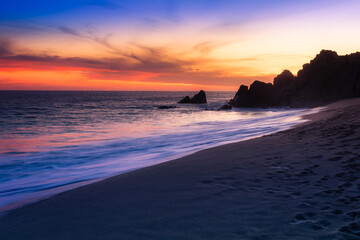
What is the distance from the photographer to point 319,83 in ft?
111

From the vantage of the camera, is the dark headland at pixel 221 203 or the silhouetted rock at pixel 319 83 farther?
the silhouetted rock at pixel 319 83

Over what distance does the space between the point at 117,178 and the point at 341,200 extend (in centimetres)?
406

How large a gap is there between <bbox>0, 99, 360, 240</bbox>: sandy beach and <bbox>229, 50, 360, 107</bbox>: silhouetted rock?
31.3 meters

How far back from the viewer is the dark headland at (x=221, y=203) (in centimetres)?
260

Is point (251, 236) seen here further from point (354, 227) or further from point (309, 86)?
point (309, 86)

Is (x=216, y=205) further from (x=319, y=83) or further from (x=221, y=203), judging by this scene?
(x=319, y=83)

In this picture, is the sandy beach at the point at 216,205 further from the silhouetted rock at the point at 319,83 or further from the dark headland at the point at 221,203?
the silhouetted rock at the point at 319,83

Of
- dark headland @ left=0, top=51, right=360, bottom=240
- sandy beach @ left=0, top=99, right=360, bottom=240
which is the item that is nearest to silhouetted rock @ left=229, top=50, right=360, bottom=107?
dark headland @ left=0, top=51, right=360, bottom=240

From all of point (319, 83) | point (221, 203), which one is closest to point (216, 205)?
point (221, 203)

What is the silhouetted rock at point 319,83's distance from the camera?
30.9 meters

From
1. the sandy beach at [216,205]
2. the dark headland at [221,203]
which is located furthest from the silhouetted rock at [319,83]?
the sandy beach at [216,205]

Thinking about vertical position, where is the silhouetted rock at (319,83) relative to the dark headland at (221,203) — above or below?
above

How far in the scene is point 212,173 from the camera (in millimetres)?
4766

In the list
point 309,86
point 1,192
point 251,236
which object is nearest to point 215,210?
point 251,236
